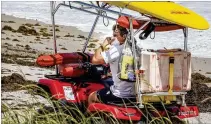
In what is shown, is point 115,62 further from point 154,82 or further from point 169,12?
point 169,12

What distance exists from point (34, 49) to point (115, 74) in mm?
11192

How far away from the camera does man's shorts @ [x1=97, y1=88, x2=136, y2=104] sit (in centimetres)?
710

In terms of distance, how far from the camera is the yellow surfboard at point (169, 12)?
256 inches

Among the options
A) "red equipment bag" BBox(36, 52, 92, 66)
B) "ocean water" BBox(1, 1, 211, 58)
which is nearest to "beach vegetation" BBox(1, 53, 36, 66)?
"red equipment bag" BBox(36, 52, 92, 66)

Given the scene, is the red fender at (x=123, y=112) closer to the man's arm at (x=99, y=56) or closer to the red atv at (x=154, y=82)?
the red atv at (x=154, y=82)

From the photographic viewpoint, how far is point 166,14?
6586 mm

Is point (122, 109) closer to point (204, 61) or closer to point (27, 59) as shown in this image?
point (27, 59)

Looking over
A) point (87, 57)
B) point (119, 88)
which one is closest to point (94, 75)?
point (87, 57)

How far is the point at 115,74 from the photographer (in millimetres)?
7031

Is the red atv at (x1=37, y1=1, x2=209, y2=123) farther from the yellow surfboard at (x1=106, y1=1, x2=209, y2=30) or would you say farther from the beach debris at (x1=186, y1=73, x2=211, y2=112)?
the beach debris at (x1=186, y1=73, x2=211, y2=112)

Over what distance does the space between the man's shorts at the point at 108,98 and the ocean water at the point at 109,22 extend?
12.9 meters

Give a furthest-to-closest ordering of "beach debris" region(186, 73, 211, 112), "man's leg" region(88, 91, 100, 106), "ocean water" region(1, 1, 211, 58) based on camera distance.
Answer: "ocean water" region(1, 1, 211, 58) → "beach debris" region(186, 73, 211, 112) → "man's leg" region(88, 91, 100, 106)

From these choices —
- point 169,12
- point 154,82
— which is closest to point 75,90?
point 154,82

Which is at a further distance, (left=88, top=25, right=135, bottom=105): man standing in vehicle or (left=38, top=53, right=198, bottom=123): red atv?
(left=38, top=53, right=198, bottom=123): red atv
